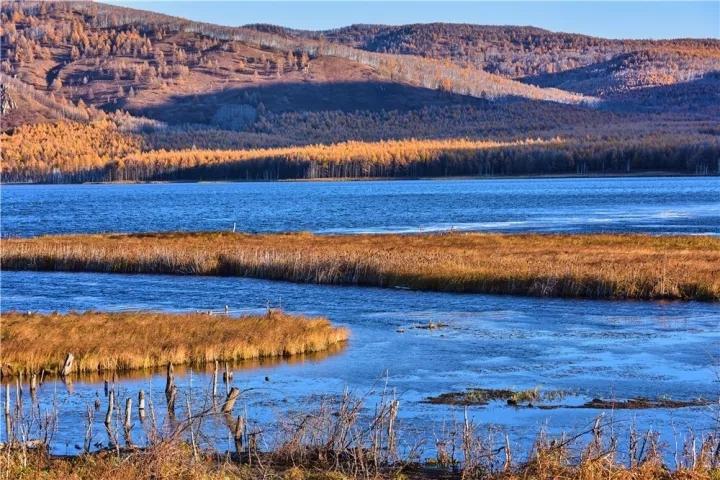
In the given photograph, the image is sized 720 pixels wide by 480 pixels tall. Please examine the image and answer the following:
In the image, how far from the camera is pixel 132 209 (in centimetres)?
14450

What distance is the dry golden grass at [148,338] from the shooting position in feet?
107

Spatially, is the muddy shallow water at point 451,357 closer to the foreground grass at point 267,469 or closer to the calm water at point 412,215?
the foreground grass at point 267,469

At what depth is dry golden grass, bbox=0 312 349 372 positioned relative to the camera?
107 ft

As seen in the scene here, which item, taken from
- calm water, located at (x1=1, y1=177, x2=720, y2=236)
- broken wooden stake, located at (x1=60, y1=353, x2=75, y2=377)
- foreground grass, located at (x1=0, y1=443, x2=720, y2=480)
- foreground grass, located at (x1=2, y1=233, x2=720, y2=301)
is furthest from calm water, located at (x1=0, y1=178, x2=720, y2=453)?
calm water, located at (x1=1, y1=177, x2=720, y2=236)

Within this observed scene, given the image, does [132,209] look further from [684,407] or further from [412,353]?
[684,407]

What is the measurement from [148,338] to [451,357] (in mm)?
8686

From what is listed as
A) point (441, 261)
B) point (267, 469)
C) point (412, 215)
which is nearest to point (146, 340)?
point (267, 469)

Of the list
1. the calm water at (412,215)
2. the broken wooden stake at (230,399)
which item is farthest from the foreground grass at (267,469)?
the calm water at (412,215)

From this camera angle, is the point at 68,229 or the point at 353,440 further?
the point at 68,229

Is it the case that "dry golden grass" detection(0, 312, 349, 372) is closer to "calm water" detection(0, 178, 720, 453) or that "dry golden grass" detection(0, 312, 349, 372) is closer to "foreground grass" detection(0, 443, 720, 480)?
"calm water" detection(0, 178, 720, 453)

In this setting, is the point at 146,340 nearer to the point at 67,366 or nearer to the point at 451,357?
the point at 67,366

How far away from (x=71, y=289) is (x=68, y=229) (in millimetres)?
48298

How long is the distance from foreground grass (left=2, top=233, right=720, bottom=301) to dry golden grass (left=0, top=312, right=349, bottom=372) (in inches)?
524


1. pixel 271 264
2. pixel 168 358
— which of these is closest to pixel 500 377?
pixel 168 358
